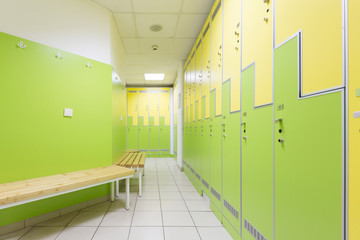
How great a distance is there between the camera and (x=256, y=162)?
5.05 feet

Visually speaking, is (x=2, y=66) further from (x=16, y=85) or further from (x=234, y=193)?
(x=234, y=193)

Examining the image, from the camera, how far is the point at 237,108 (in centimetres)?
192

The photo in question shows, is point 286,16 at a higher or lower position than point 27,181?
higher

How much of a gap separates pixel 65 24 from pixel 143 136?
5.63 m

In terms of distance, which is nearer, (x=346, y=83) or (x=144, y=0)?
(x=346, y=83)

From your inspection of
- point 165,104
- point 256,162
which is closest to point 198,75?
point 256,162

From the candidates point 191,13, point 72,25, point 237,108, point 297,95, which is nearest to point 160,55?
point 191,13

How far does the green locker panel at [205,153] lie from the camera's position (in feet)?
9.80

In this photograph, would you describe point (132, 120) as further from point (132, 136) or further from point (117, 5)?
point (117, 5)

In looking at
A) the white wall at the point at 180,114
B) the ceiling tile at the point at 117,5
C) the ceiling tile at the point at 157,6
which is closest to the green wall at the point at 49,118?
the ceiling tile at the point at 117,5

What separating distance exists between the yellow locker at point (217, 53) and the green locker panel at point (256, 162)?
0.71 metres

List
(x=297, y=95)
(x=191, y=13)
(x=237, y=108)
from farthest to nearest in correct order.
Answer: (x=191, y=13), (x=237, y=108), (x=297, y=95)

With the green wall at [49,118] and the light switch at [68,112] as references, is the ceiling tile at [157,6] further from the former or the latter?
the light switch at [68,112]

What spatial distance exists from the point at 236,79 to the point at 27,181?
2.52 meters
